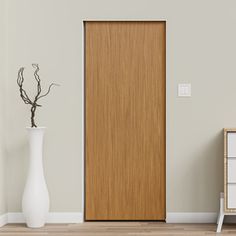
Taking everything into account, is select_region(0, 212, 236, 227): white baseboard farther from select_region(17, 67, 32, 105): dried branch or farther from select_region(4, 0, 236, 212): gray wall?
select_region(17, 67, 32, 105): dried branch

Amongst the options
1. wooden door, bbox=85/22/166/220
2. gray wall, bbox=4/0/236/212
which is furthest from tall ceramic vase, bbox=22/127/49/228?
wooden door, bbox=85/22/166/220

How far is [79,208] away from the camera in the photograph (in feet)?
13.0

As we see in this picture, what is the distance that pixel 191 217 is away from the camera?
3.93 metres

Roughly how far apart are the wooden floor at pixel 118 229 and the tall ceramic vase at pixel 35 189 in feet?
0.33

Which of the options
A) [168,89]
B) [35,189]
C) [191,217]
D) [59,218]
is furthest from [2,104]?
[191,217]

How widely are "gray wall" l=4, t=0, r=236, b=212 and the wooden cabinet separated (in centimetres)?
32

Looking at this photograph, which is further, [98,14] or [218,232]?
[98,14]

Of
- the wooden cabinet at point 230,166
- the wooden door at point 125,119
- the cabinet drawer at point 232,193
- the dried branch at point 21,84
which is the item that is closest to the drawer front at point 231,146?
the wooden cabinet at point 230,166

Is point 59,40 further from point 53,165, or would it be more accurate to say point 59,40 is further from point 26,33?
point 53,165

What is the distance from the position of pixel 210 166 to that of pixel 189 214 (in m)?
0.46

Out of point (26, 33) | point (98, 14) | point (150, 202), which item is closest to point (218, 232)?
point (150, 202)

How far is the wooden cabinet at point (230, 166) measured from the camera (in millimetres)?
3582

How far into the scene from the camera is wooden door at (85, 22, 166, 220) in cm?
399

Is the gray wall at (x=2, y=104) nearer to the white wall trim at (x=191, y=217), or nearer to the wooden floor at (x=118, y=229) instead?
the wooden floor at (x=118, y=229)
